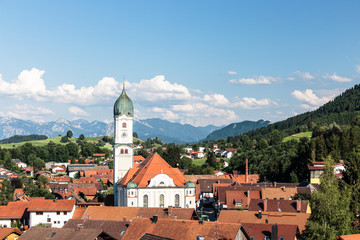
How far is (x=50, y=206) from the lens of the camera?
72.3 metres

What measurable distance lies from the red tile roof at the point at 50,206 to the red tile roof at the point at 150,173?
10769 mm

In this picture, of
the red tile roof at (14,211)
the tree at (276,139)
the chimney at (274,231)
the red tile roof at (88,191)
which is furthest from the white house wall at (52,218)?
the tree at (276,139)

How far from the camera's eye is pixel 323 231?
133ft

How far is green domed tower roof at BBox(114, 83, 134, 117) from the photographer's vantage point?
87.8 metres

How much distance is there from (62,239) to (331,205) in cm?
2290

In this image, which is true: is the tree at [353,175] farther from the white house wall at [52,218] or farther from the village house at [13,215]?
the village house at [13,215]

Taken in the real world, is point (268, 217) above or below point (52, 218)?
above

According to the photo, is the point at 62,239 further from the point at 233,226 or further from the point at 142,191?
the point at 142,191

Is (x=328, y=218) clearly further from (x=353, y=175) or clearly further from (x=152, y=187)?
(x=152, y=187)

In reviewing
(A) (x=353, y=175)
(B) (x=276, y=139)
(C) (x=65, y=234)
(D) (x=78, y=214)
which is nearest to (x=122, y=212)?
(D) (x=78, y=214)

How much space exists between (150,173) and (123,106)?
13.9 m

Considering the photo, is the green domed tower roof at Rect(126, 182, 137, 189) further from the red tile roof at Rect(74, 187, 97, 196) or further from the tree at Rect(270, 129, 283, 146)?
the tree at Rect(270, 129, 283, 146)

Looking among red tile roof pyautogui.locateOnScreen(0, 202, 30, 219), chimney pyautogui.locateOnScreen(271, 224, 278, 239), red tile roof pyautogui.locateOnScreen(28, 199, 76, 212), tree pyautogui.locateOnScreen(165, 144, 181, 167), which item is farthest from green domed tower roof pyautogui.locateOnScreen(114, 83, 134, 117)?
tree pyautogui.locateOnScreen(165, 144, 181, 167)

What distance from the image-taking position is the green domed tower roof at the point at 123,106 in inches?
3457
